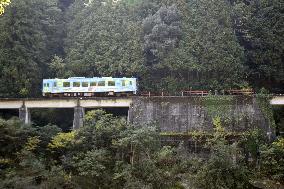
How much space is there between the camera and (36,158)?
26.9 metres

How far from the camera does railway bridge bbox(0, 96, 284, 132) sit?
3031cm

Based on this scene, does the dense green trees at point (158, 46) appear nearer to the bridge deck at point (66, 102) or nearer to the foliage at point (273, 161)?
the bridge deck at point (66, 102)

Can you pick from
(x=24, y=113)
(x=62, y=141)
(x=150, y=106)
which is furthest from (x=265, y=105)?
(x=24, y=113)

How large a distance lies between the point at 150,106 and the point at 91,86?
685cm

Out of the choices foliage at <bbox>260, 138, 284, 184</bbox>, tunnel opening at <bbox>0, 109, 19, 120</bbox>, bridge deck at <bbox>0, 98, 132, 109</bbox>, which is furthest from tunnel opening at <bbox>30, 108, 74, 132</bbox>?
foliage at <bbox>260, 138, 284, 184</bbox>

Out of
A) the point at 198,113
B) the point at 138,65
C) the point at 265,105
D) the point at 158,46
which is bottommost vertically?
the point at 198,113

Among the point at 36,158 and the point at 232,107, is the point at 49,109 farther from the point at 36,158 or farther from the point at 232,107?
the point at 232,107

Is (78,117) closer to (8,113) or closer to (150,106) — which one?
(150,106)

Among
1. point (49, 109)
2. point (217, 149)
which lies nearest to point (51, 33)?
point (49, 109)

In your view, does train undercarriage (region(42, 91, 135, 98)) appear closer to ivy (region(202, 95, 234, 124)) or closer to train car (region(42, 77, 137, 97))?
train car (region(42, 77, 137, 97))

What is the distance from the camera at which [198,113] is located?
30.4 meters

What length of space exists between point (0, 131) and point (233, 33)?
72.9 feet

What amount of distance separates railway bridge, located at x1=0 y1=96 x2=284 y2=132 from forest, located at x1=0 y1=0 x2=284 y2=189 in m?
1.57

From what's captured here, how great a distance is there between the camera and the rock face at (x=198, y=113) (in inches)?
1164
